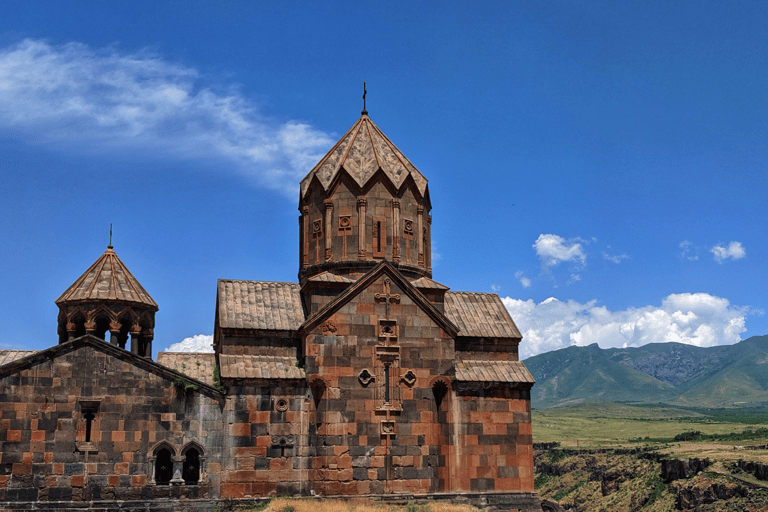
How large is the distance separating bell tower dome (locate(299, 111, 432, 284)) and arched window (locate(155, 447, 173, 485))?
6.58 m

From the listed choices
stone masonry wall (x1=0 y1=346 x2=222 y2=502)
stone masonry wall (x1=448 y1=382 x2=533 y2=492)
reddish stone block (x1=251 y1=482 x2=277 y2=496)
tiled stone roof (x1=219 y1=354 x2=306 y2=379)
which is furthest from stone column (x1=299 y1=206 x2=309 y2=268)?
reddish stone block (x1=251 y1=482 x2=277 y2=496)

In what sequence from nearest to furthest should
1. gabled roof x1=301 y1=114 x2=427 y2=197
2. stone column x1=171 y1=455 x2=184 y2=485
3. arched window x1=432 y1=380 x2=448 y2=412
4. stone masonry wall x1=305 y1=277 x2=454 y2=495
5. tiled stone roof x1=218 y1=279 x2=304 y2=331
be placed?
1. stone column x1=171 y1=455 x2=184 y2=485
2. stone masonry wall x1=305 y1=277 x2=454 y2=495
3. arched window x1=432 y1=380 x2=448 y2=412
4. tiled stone roof x1=218 y1=279 x2=304 y2=331
5. gabled roof x1=301 y1=114 x2=427 y2=197

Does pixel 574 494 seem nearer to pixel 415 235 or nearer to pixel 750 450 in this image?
pixel 750 450

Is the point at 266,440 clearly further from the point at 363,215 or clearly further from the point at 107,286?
the point at 107,286

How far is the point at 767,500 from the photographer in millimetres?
36125

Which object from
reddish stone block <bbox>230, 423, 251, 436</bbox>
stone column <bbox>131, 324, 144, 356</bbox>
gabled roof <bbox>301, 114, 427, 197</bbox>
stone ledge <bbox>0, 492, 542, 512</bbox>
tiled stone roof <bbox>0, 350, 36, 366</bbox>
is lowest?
stone ledge <bbox>0, 492, 542, 512</bbox>

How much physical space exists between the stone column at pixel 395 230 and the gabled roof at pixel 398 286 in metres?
1.56

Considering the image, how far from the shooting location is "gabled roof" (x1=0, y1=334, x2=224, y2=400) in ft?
58.9

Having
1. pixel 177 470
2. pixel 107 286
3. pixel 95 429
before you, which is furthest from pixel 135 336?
pixel 177 470

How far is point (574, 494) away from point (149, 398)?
141 ft

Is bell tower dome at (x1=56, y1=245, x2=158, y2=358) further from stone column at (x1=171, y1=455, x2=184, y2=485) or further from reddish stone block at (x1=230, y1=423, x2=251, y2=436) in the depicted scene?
reddish stone block at (x1=230, y1=423, x2=251, y2=436)

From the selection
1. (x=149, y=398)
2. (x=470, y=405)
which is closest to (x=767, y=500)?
(x=470, y=405)

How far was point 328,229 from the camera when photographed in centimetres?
2219

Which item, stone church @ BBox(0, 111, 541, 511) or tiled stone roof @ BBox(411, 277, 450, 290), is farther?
tiled stone roof @ BBox(411, 277, 450, 290)
